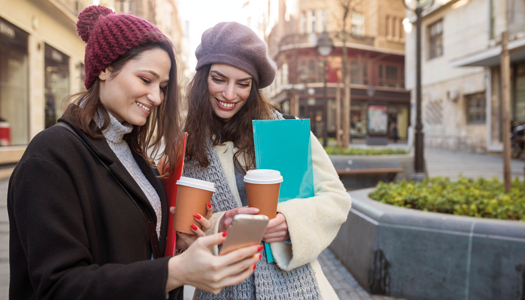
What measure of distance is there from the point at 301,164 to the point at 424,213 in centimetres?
198

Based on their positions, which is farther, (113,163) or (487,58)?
(487,58)

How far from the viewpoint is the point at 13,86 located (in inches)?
372

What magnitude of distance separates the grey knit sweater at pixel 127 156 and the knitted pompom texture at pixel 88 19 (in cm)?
36

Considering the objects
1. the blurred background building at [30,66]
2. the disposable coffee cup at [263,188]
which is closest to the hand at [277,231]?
the disposable coffee cup at [263,188]

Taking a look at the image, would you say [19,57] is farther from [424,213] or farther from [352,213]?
[424,213]

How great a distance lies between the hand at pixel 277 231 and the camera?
1.34m

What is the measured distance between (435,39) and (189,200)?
2607cm

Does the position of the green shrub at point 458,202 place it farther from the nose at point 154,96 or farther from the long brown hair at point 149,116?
the nose at point 154,96

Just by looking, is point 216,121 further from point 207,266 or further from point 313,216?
point 207,266

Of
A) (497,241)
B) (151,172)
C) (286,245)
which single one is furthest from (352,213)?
(151,172)

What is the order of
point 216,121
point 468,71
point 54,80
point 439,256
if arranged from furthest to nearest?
1. point 468,71
2. point 54,80
3. point 439,256
4. point 216,121

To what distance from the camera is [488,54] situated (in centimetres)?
1619

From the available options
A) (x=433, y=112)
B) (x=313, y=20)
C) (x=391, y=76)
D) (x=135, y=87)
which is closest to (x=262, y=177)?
(x=135, y=87)

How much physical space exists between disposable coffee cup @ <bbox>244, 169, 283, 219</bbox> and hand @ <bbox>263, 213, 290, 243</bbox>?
0.36 feet
